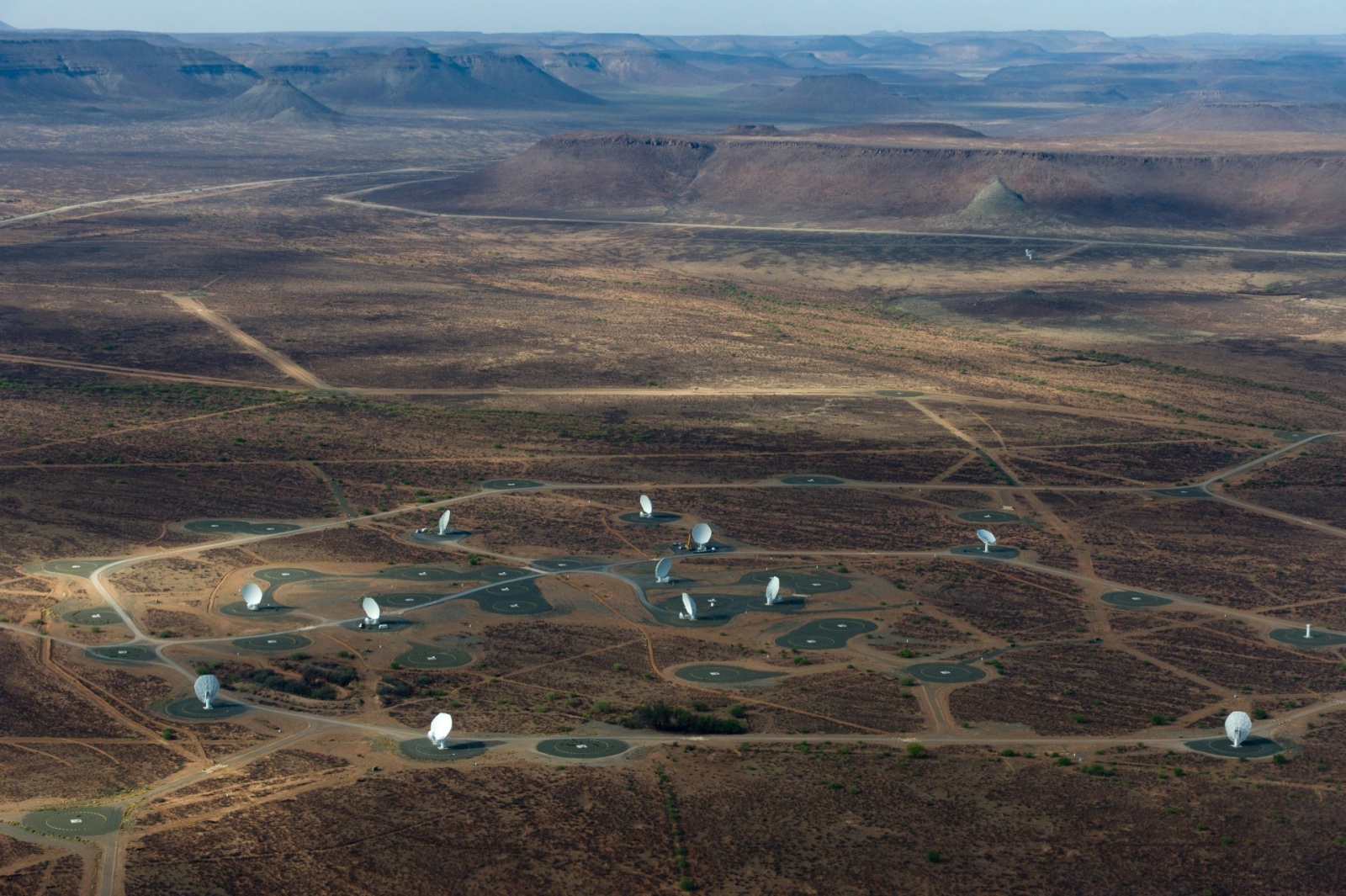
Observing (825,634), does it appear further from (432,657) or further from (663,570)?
(432,657)

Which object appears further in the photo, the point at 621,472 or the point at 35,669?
the point at 621,472

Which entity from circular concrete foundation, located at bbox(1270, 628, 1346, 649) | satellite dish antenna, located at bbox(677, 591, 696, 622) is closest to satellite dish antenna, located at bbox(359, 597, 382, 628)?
satellite dish antenna, located at bbox(677, 591, 696, 622)

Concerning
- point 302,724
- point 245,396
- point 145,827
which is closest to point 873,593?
point 302,724

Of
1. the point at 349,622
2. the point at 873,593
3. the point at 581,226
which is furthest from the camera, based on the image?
the point at 581,226

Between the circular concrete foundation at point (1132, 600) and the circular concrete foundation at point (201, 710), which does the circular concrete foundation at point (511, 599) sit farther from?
the circular concrete foundation at point (1132, 600)

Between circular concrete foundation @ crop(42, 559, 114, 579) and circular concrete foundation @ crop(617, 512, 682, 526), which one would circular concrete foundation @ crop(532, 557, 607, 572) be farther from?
circular concrete foundation @ crop(42, 559, 114, 579)

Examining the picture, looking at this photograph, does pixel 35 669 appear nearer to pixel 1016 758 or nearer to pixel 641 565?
pixel 641 565

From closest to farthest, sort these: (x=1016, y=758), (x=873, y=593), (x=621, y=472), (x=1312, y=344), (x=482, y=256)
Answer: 1. (x=1016, y=758)
2. (x=873, y=593)
3. (x=621, y=472)
4. (x=1312, y=344)
5. (x=482, y=256)
